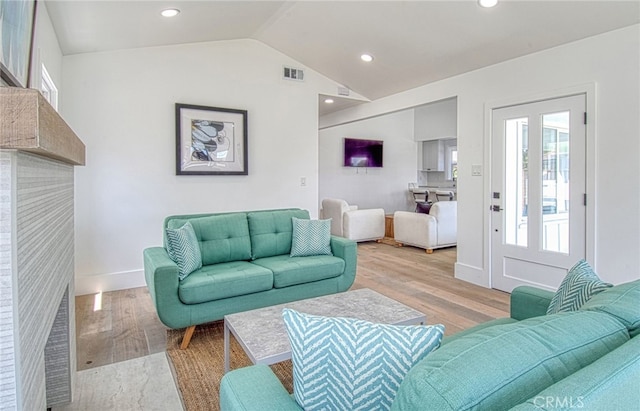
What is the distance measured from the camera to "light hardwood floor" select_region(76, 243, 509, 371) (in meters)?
2.73

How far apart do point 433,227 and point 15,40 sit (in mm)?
5679

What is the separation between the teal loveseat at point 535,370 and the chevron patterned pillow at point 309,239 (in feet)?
8.16

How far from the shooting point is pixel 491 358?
2.47 ft

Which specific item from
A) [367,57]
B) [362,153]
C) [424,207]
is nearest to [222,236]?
[367,57]

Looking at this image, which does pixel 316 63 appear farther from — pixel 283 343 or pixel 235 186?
pixel 283 343

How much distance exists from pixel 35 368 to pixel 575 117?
405 cm

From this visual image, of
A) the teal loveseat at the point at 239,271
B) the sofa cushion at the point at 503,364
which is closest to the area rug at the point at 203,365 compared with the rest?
the teal loveseat at the point at 239,271

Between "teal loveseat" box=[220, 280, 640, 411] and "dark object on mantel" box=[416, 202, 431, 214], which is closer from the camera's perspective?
"teal loveseat" box=[220, 280, 640, 411]

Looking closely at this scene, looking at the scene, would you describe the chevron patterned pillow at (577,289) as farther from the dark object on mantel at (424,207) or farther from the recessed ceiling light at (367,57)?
the dark object on mantel at (424,207)

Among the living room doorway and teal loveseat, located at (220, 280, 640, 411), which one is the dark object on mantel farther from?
teal loveseat, located at (220, 280, 640, 411)

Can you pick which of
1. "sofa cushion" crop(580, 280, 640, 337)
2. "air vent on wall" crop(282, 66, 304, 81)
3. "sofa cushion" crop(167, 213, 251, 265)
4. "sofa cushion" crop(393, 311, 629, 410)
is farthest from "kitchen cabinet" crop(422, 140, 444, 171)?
"sofa cushion" crop(393, 311, 629, 410)

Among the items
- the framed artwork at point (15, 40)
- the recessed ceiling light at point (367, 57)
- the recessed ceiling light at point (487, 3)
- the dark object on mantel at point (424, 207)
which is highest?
the recessed ceiling light at point (367, 57)

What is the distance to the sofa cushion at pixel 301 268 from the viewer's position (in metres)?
3.10

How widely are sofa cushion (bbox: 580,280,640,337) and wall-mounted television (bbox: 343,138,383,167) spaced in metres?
7.71
